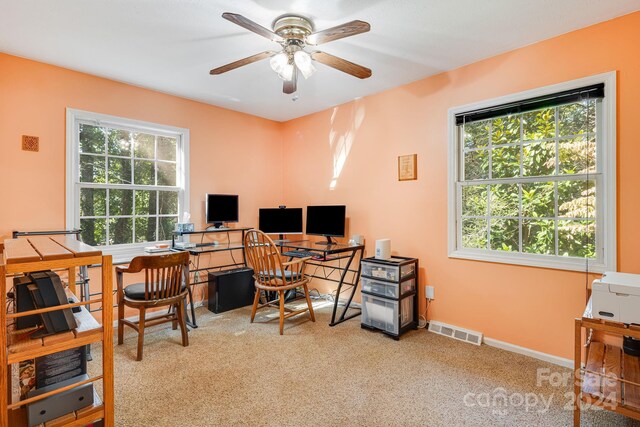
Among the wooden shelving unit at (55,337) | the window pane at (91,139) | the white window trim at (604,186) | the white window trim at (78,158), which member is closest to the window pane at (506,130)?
the white window trim at (604,186)

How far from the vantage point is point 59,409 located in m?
1.31

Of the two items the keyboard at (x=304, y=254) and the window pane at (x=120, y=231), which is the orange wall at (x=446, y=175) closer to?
the keyboard at (x=304, y=254)

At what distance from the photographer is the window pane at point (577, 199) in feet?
7.68

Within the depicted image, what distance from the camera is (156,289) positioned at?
262 centimetres

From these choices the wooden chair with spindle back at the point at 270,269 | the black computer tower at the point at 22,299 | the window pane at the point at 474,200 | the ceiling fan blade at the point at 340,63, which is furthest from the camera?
the wooden chair with spindle back at the point at 270,269

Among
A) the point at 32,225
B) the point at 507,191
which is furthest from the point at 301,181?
the point at 32,225

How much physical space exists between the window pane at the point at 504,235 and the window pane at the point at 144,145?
363 cm

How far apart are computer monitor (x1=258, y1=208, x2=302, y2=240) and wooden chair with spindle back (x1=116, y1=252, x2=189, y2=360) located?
1438mm

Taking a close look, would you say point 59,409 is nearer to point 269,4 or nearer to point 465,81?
point 269,4

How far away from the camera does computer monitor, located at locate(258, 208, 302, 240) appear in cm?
414

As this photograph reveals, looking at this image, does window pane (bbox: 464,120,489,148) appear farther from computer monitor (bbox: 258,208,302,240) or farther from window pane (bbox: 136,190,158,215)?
window pane (bbox: 136,190,158,215)

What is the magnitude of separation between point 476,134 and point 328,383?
8.10 ft

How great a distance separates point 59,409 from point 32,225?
2.16m

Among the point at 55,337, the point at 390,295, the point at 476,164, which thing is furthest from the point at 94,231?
the point at 476,164
